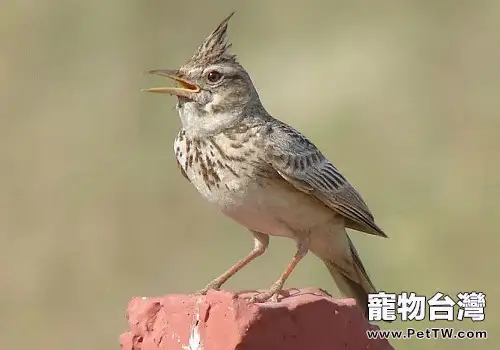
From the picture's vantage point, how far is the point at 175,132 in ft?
40.7

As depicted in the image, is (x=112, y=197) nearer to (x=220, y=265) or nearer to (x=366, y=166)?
(x=220, y=265)

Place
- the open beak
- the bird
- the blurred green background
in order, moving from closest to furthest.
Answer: the bird
the open beak
the blurred green background

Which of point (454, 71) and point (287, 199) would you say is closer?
point (287, 199)

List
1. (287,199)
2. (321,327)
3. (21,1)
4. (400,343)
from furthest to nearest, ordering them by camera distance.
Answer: (21,1), (400,343), (287,199), (321,327)

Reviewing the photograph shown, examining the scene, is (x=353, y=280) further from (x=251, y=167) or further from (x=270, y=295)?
(x=270, y=295)

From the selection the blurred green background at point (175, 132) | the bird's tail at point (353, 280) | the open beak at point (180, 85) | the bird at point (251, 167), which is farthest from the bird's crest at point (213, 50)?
the blurred green background at point (175, 132)

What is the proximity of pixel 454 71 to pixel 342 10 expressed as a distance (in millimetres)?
1776

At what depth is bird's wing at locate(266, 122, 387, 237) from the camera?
638cm

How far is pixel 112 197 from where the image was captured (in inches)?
475

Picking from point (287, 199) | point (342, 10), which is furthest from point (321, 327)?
point (342, 10)

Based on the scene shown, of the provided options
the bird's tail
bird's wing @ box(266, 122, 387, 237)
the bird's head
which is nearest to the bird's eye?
the bird's head

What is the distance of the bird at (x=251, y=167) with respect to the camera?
631 centimetres

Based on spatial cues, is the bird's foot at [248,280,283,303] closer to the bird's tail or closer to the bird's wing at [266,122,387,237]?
the bird's wing at [266,122,387,237]

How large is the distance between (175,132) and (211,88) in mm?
5846
